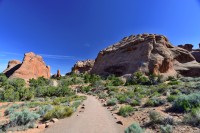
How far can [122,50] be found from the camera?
6212 centimetres

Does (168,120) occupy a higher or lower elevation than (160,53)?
lower

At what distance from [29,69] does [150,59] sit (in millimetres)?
54923

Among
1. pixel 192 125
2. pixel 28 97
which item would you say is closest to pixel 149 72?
Answer: pixel 28 97

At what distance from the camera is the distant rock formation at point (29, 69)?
2868 inches

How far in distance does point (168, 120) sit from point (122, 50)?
55.4m

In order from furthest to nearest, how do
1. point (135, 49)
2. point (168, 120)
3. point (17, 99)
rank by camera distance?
1. point (135, 49)
2. point (17, 99)
3. point (168, 120)

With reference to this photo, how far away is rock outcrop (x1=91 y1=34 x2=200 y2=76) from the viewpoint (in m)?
49.0

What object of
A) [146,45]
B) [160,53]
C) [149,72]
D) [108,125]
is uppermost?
[146,45]

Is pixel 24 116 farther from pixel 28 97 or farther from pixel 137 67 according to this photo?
pixel 137 67

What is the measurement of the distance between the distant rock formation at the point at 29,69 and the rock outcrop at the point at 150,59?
104 ft

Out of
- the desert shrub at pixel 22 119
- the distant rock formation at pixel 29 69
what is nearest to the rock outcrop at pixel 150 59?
the distant rock formation at pixel 29 69

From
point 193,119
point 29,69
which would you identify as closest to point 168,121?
point 193,119

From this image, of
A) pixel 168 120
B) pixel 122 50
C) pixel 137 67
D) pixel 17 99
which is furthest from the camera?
pixel 122 50

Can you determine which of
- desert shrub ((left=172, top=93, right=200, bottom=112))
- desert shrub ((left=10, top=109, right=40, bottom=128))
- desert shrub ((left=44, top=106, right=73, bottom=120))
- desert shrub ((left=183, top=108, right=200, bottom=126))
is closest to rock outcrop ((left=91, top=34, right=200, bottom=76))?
desert shrub ((left=172, top=93, right=200, bottom=112))
